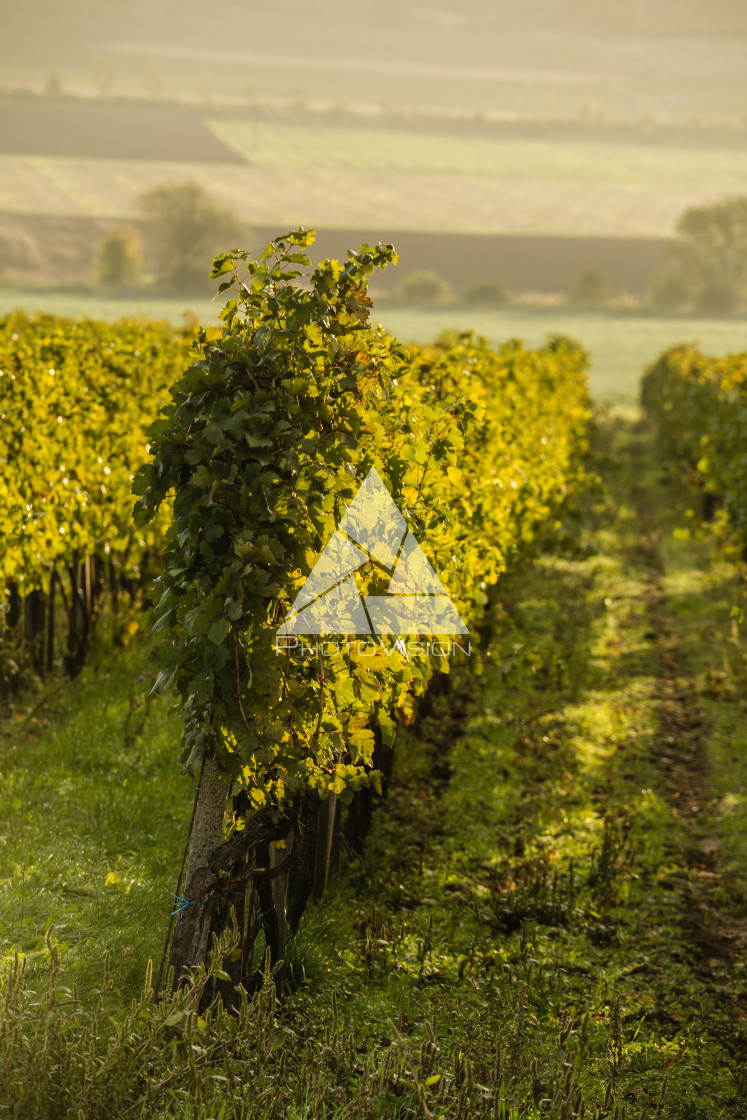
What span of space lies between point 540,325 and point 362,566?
67.5 m

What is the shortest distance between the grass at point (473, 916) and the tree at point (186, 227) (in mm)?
88989

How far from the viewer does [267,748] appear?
3.34 metres

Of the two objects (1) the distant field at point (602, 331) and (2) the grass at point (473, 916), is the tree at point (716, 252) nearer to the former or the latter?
(1) the distant field at point (602, 331)

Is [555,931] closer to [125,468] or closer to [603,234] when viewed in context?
[125,468]

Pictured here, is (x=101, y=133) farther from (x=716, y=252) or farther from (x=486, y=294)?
(x=716, y=252)

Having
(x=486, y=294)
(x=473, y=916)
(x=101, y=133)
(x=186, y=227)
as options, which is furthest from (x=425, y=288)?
(x=473, y=916)

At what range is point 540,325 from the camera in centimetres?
6831

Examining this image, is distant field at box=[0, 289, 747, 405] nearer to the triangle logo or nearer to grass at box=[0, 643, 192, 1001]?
grass at box=[0, 643, 192, 1001]

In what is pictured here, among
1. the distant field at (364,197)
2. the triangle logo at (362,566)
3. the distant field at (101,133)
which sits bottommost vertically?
the triangle logo at (362,566)

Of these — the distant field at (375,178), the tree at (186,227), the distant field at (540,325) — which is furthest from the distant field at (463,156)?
the distant field at (540,325)

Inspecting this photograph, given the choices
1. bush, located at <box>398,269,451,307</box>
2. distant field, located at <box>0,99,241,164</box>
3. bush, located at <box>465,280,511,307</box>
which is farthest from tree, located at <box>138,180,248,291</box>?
distant field, located at <box>0,99,241,164</box>

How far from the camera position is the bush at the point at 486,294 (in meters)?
87.4

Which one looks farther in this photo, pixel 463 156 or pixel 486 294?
pixel 463 156

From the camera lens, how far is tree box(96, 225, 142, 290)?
287ft
